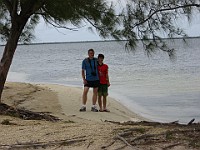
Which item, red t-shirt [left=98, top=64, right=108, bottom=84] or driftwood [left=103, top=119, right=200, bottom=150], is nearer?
driftwood [left=103, top=119, right=200, bottom=150]

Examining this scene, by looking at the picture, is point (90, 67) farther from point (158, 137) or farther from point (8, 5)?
point (158, 137)

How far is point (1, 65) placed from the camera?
29.4 feet

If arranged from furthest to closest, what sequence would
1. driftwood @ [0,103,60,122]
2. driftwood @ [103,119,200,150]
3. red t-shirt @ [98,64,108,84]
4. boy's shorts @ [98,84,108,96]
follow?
boy's shorts @ [98,84,108,96] < red t-shirt @ [98,64,108,84] < driftwood @ [0,103,60,122] < driftwood @ [103,119,200,150]

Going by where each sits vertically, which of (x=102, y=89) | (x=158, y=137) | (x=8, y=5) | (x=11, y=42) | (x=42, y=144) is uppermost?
(x=8, y=5)

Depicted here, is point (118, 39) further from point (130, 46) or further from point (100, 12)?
point (100, 12)

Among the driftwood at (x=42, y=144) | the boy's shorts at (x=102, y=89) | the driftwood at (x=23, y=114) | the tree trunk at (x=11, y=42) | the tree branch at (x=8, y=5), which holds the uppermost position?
the tree branch at (x=8, y=5)

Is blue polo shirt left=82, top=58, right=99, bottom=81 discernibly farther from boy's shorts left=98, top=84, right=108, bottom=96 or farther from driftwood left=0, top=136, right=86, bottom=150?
driftwood left=0, top=136, right=86, bottom=150

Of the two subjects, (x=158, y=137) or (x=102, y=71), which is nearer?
(x=158, y=137)

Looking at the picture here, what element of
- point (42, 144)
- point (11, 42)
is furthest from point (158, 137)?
point (11, 42)

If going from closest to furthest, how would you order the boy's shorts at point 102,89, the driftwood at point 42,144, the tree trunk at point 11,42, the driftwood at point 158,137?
the driftwood at point 158,137, the driftwood at point 42,144, the tree trunk at point 11,42, the boy's shorts at point 102,89

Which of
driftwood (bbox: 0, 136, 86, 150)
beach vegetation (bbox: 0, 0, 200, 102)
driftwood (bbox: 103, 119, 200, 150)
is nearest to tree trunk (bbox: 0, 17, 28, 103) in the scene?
beach vegetation (bbox: 0, 0, 200, 102)

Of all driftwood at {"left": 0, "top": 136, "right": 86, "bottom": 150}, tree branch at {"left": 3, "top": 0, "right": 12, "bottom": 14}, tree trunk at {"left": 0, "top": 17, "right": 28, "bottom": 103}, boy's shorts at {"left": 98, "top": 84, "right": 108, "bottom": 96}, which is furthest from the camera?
boy's shorts at {"left": 98, "top": 84, "right": 108, "bottom": 96}

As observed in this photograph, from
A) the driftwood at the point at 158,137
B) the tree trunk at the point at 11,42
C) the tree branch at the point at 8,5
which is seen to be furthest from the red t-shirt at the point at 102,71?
the driftwood at the point at 158,137

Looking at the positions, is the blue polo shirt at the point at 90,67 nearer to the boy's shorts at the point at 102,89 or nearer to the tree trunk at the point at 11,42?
the boy's shorts at the point at 102,89
